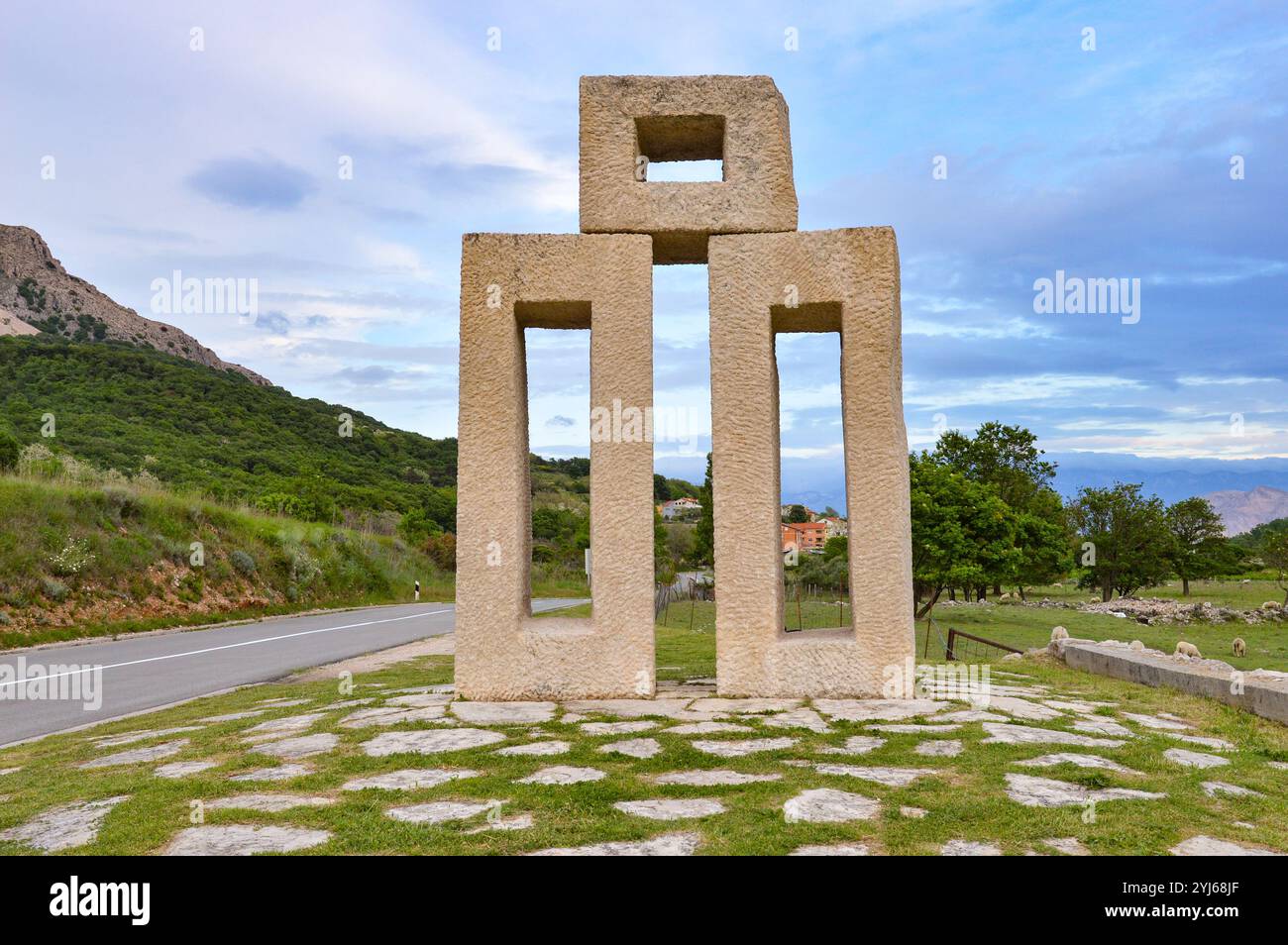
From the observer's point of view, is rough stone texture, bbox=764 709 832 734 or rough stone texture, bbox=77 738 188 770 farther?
rough stone texture, bbox=764 709 832 734

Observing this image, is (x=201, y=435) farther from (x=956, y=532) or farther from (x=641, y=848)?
(x=641, y=848)

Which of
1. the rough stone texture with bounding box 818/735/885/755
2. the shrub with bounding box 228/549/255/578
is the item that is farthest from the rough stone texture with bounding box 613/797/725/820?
the shrub with bounding box 228/549/255/578

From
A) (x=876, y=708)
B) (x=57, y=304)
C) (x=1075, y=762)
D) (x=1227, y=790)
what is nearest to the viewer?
(x=1227, y=790)

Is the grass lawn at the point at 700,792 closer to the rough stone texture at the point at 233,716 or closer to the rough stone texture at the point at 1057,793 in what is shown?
the rough stone texture at the point at 1057,793

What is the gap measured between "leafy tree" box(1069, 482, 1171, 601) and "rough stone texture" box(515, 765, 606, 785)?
38.6 meters

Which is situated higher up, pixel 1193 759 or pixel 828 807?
pixel 828 807

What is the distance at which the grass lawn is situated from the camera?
3.05m

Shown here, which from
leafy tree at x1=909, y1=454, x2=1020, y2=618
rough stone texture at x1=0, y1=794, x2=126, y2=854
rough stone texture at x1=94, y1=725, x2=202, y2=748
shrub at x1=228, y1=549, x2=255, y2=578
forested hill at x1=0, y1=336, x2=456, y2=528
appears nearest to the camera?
rough stone texture at x1=0, y1=794, x2=126, y2=854

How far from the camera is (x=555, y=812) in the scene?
11.0 feet

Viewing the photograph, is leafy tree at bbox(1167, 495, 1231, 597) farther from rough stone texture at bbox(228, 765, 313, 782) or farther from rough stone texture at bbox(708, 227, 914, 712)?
rough stone texture at bbox(228, 765, 313, 782)

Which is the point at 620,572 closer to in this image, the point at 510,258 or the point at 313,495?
the point at 510,258

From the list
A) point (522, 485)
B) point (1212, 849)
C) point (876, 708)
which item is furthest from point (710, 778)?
point (522, 485)

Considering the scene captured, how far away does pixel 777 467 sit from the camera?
633cm

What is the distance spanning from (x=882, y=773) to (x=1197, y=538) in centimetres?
4392
